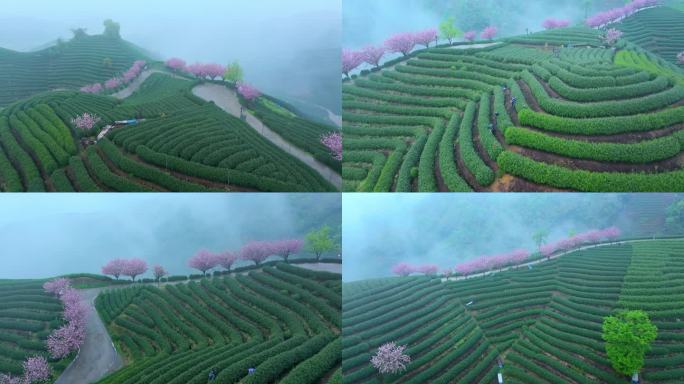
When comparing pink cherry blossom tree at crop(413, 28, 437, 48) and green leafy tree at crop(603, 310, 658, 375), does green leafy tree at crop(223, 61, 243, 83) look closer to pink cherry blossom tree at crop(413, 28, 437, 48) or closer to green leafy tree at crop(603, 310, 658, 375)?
pink cherry blossom tree at crop(413, 28, 437, 48)

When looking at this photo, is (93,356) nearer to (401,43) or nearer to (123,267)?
(123,267)

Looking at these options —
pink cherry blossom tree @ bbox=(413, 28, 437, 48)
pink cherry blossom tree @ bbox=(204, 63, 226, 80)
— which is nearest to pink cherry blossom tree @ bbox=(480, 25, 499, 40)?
pink cherry blossom tree @ bbox=(413, 28, 437, 48)

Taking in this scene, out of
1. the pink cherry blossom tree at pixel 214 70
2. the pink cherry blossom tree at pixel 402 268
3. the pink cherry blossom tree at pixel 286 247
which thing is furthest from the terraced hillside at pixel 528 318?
the pink cherry blossom tree at pixel 214 70

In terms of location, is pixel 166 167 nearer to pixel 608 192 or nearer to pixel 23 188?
pixel 23 188

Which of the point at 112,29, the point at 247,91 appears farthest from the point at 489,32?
the point at 112,29

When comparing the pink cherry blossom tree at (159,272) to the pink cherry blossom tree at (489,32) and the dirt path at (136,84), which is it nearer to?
the dirt path at (136,84)

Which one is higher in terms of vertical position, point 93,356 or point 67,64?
point 67,64

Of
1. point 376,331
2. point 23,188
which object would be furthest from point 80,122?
point 376,331
